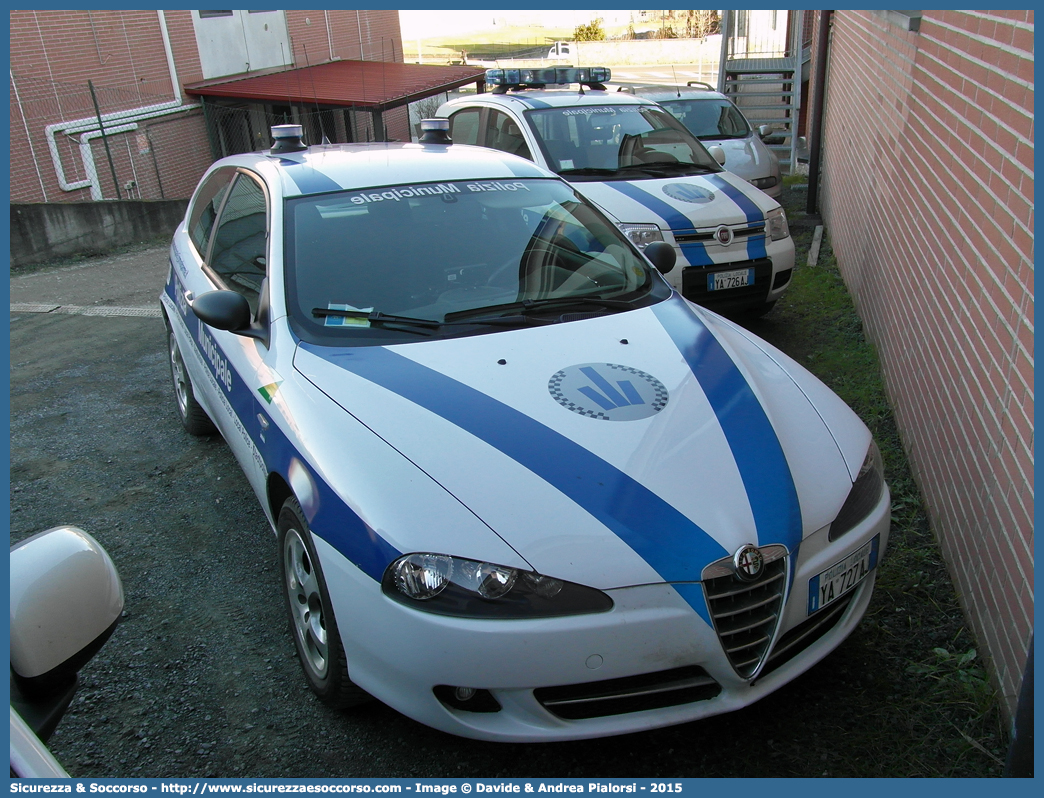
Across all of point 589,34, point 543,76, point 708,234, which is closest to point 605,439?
point 708,234

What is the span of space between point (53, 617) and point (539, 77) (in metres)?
7.94

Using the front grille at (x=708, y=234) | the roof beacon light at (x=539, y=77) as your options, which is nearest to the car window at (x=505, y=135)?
the roof beacon light at (x=539, y=77)

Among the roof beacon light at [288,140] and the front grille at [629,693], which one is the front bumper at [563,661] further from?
the roof beacon light at [288,140]

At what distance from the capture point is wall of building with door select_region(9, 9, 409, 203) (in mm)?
14180

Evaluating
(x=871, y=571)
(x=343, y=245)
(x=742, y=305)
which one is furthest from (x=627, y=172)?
(x=871, y=571)

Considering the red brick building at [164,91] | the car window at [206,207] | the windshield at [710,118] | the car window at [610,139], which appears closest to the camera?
the car window at [206,207]

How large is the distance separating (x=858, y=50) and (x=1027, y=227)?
596 cm

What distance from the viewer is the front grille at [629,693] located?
7.55ft

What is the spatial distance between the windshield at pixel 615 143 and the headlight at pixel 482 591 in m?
4.95

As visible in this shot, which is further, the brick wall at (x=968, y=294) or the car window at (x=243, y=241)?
the car window at (x=243, y=241)

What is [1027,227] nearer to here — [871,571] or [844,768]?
[871,571]

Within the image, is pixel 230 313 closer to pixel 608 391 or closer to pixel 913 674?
pixel 608 391

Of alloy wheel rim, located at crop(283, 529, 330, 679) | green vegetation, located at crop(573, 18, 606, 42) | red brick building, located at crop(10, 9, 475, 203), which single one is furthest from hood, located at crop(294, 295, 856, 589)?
green vegetation, located at crop(573, 18, 606, 42)

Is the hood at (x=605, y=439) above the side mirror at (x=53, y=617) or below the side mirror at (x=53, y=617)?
below
